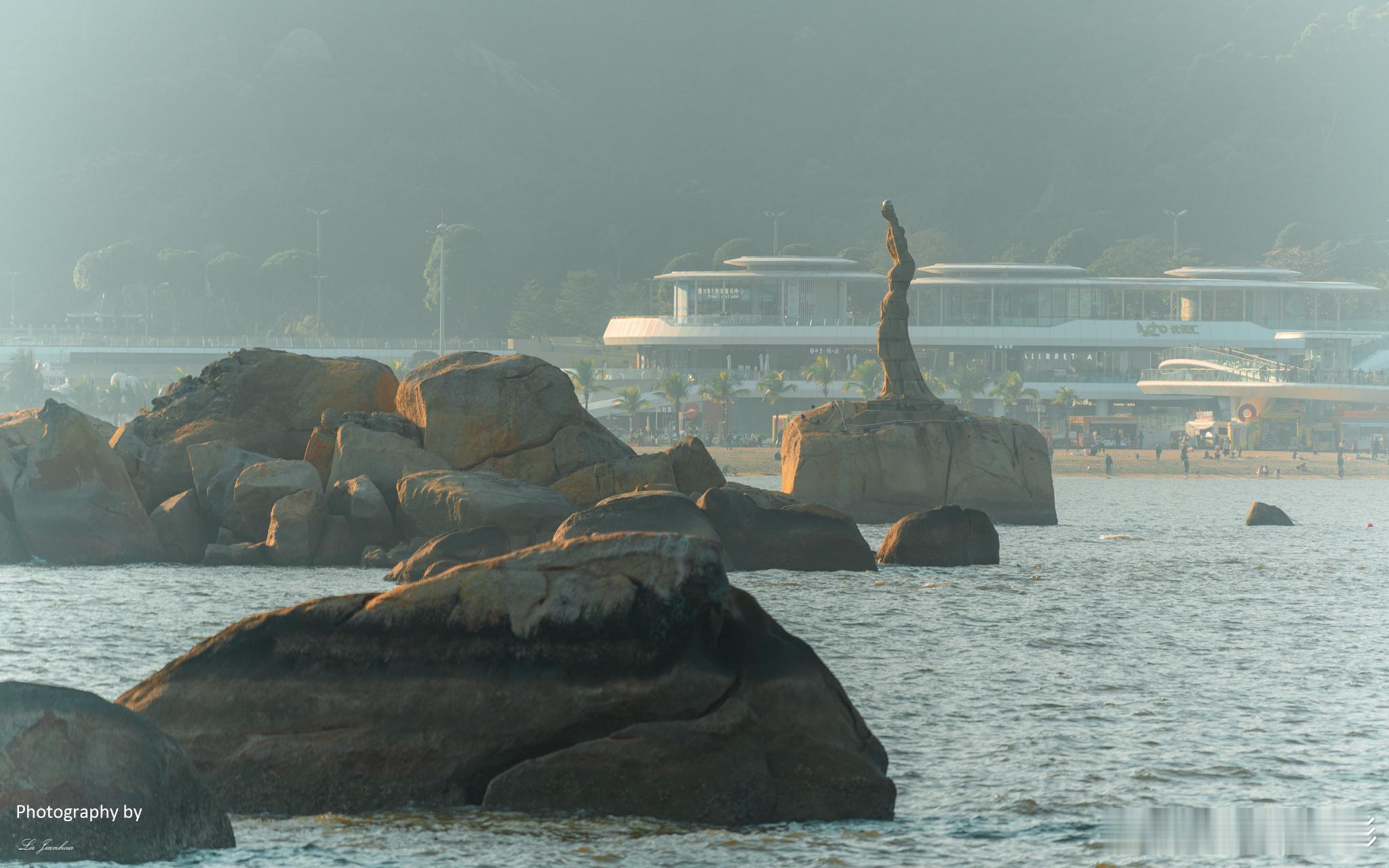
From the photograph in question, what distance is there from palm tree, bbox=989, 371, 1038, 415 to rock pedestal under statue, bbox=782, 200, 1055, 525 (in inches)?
2542

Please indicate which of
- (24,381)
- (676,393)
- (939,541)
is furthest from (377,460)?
(24,381)

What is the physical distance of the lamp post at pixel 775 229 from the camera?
549 feet

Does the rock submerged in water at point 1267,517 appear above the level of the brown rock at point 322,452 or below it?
below

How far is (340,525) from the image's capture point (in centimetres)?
3097

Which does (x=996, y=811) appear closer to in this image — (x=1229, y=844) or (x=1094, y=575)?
(x=1229, y=844)

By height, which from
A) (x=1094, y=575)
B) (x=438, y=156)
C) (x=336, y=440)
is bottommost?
(x=1094, y=575)

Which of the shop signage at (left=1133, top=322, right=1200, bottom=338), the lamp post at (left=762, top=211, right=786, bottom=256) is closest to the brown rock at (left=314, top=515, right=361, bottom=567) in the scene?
the shop signage at (left=1133, top=322, right=1200, bottom=338)

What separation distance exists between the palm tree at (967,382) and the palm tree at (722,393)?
558 inches

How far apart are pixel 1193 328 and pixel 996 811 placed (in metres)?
115

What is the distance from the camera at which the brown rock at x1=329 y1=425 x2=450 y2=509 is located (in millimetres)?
32094

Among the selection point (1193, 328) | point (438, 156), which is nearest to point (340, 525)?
point (1193, 328)

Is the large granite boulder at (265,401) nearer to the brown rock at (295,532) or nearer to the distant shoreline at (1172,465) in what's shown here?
the brown rock at (295,532)

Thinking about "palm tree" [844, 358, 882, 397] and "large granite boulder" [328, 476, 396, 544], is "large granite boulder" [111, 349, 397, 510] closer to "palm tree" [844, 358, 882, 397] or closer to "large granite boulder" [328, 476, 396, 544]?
"large granite boulder" [328, 476, 396, 544]

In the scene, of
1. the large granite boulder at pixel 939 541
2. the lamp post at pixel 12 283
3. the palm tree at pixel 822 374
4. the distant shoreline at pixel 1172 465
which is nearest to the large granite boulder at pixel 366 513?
the large granite boulder at pixel 939 541
